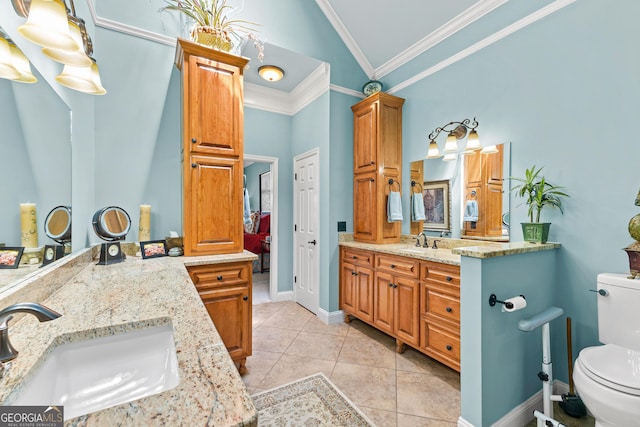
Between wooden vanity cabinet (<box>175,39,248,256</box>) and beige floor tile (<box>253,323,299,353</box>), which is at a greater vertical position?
wooden vanity cabinet (<box>175,39,248,256</box>)

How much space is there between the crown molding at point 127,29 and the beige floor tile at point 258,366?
290cm

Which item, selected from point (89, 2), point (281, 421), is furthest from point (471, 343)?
point (89, 2)

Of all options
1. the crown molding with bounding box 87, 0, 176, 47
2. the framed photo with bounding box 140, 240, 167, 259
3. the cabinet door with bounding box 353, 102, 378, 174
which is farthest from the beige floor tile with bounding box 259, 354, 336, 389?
the crown molding with bounding box 87, 0, 176, 47

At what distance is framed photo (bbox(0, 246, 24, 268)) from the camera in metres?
0.95

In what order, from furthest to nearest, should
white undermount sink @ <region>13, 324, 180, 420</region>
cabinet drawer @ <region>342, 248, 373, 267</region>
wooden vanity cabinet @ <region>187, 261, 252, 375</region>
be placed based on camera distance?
1. cabinet drawer @ <region>342, 248, 373, 267</region>
2. wooden vanity cabinet @ <region>187, 261, 252, 375</region>
3. white undermount sink @ <region>13, 324, 180, 420</region>

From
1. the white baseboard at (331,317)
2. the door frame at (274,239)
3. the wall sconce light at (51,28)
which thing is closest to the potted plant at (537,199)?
the white baseboard at (331,317)

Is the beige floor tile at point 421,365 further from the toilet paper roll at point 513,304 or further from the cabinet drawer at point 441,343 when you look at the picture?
the toilet paper roll at point 513,304

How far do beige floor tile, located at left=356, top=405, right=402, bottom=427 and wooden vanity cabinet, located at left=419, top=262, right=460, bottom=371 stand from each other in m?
0.65

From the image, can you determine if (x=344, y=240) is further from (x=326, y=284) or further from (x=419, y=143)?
(x=419, y=143)

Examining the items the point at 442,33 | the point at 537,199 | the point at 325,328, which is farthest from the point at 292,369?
the point at 442,33

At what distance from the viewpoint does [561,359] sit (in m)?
2.08

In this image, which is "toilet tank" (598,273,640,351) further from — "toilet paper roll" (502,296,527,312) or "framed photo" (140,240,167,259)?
"framed photo" (140,240,167,259)

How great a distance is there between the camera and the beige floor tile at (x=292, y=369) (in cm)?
218

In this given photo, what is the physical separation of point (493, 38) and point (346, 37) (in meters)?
1.64
